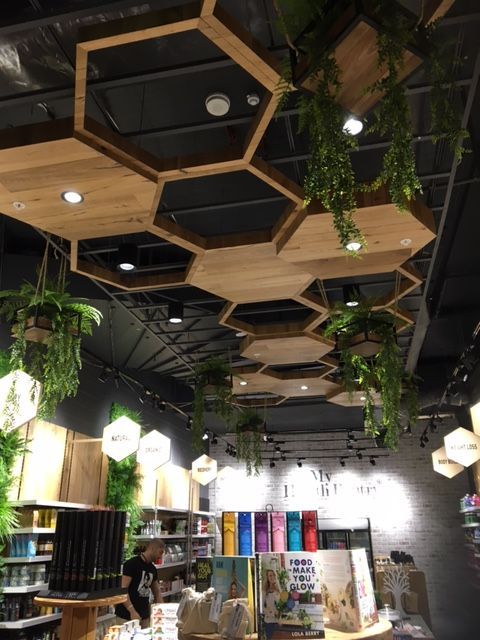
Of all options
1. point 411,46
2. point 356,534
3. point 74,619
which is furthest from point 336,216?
point 356,534

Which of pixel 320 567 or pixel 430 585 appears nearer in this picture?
pixel 320 567

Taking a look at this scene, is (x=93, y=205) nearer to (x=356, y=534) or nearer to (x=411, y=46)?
(x=411, y=46)

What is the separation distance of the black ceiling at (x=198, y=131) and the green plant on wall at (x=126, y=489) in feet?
5.93

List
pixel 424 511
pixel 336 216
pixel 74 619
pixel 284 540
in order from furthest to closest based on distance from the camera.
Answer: pixel 424 511
pixel 284 540
pixel 336 216
pixel 74 619

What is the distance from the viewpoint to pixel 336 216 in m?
2.78

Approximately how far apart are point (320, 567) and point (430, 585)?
1207 centimetres

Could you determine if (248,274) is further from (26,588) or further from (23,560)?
(26,588)

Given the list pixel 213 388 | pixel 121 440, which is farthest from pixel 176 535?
pixel 121 440

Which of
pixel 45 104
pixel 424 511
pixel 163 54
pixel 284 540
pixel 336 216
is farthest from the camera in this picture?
pixel 424 511

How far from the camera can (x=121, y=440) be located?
268 inches

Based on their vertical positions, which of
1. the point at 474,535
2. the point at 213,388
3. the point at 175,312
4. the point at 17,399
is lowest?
the point at 474,535

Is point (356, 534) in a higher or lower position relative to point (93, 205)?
lower

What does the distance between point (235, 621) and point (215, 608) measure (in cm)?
13

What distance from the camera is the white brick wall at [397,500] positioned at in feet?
41.5
